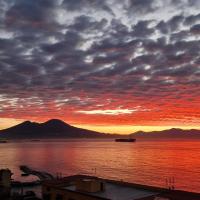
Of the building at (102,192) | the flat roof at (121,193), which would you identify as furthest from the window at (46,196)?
the flat roof at (121,193)

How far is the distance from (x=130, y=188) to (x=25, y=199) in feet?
91.1

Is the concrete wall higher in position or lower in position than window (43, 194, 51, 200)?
higher

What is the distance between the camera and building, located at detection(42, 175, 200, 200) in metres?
39.5

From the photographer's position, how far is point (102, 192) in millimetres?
42906

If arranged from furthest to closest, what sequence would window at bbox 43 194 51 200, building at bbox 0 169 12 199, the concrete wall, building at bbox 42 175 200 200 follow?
building at bbox 0 169 12 199 < window at bbox 43 194 51 200 < the concrete wall < building at bbox 42 175 200 200

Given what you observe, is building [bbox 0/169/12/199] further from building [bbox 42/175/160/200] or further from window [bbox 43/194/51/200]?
building [bbox 42/175/160/200]

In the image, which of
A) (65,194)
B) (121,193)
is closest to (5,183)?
(65,194)

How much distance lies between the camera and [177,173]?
415 feet

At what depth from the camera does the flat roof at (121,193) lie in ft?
135

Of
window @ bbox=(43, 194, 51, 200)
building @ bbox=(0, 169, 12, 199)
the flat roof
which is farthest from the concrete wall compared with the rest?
building @ bbox=(0, 169, 12, 199)

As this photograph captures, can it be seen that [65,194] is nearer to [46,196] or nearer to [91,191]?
[91,191]

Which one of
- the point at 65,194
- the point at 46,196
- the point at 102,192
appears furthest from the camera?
the point at 46,196

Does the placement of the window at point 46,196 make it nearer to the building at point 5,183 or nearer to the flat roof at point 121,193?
the flat roof at point 121,193

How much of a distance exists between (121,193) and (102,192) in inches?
103
